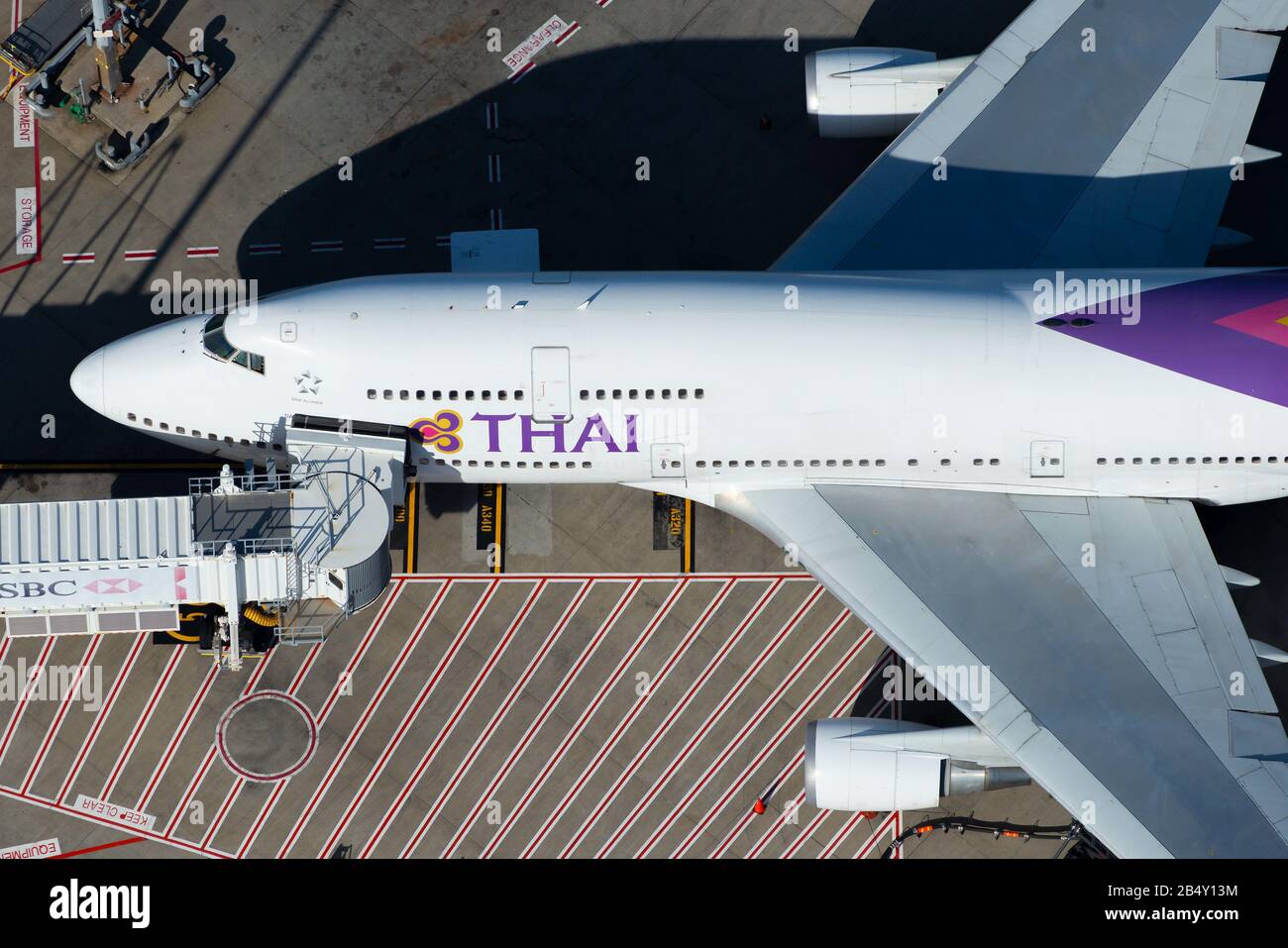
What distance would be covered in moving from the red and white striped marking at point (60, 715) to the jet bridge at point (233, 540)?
2705 millimetres

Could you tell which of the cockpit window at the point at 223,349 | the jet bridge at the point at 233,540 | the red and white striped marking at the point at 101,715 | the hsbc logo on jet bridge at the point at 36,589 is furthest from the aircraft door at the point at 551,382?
the red and white striped marking at the point at 101,715

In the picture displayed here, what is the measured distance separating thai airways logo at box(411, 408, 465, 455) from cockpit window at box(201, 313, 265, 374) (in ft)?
8.98

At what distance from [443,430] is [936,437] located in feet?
26.2

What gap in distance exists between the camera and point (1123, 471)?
20.4 meters

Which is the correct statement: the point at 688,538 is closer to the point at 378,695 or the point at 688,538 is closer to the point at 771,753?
the point at 771,753

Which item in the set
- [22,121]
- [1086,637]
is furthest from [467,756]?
[22,121]

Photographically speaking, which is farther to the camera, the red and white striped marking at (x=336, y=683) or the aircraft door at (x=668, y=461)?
the red and white striped marking at (x=336, y=683)

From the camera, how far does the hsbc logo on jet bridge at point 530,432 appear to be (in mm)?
19891

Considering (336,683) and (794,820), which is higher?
(336,683)

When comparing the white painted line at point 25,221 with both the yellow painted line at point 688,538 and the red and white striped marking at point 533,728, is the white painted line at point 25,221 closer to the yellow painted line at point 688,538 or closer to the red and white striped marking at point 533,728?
the red and white striped marking at point 533,728

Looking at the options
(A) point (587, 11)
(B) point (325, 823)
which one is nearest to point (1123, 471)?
(A) point (587, 11)

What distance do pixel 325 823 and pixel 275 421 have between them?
808 cm

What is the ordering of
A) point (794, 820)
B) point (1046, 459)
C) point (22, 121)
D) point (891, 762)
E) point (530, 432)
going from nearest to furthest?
point (530, 432), point (1046, 459), point (891, 762), point (794, 820), point (22, 121)

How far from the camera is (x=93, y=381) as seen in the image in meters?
20.8
